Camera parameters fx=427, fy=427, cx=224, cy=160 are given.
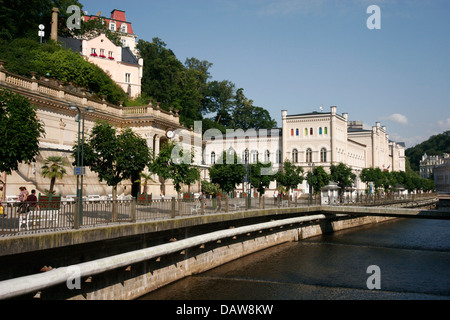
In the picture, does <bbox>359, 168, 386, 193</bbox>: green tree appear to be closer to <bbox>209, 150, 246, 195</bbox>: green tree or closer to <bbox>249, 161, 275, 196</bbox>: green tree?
<bbox>249, 161, 275, 196</bbox>: green tree

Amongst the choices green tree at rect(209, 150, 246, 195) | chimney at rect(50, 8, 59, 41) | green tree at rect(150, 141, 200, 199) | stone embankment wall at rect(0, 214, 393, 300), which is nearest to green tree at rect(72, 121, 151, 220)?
stone embankment wall at rect(0, 214, 393, 300)

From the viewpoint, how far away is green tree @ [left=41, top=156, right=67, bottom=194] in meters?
27.8

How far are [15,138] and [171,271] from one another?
26.2 feet

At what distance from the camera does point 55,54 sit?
4644 centimetres

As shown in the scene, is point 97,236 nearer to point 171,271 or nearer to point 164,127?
point 171,271

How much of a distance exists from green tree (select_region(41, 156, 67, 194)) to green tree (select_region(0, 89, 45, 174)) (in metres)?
11.9

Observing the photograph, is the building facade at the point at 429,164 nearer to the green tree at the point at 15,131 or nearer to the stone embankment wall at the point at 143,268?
the stone embankment wall at the point at 143,268

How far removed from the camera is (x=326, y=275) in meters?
21.3

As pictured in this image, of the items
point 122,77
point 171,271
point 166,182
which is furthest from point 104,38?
point 171,271

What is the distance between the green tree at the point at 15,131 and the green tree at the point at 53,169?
1189 cm

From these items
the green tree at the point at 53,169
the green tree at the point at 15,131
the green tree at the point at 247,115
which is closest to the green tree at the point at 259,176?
the green tree at the point at 53,169

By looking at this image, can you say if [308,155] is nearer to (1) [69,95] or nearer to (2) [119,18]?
(1) [69,95]

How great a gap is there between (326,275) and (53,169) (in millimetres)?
18594

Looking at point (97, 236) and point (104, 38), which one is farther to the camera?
point (104, 38)
